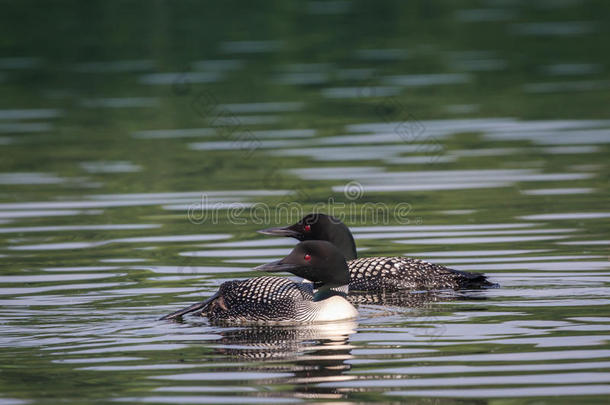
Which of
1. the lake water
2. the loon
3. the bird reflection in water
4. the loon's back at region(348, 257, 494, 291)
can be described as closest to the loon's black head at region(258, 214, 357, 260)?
the loon's back at region(348, 257, 494, 291)

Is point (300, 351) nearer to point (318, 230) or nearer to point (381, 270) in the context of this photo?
point (381, 270)

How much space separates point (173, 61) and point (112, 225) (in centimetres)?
1254

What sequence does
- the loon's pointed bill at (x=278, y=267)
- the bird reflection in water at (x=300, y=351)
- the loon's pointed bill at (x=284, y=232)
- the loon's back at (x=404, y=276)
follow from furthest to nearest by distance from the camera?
the loon's pointed bill at (x=284, y=232), the loon's back at (x=404, y=276), the loon's pointed bill at (x=278, y=267), the bird reflection in water at (x=300, y=351)

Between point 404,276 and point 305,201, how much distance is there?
299cm

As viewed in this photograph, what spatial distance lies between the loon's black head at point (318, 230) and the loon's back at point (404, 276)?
18cm

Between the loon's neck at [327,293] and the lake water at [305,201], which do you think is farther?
the loon's neck at [327,293]

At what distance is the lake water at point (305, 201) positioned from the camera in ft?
22.4

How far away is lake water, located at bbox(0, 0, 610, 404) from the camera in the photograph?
22.4 feet

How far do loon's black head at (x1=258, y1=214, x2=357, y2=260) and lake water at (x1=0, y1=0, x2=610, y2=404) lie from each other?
430mm

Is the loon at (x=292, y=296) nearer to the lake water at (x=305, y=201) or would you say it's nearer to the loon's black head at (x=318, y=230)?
the lake water at (x=305, y=201)

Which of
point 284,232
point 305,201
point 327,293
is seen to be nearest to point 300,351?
point 327,293

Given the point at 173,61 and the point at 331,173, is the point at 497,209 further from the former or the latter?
the point at 173,61

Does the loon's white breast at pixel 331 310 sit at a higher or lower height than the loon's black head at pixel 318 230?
lower

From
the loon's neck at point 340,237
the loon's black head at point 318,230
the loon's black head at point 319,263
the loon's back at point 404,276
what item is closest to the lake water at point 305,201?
the loon's back at point 404,276
